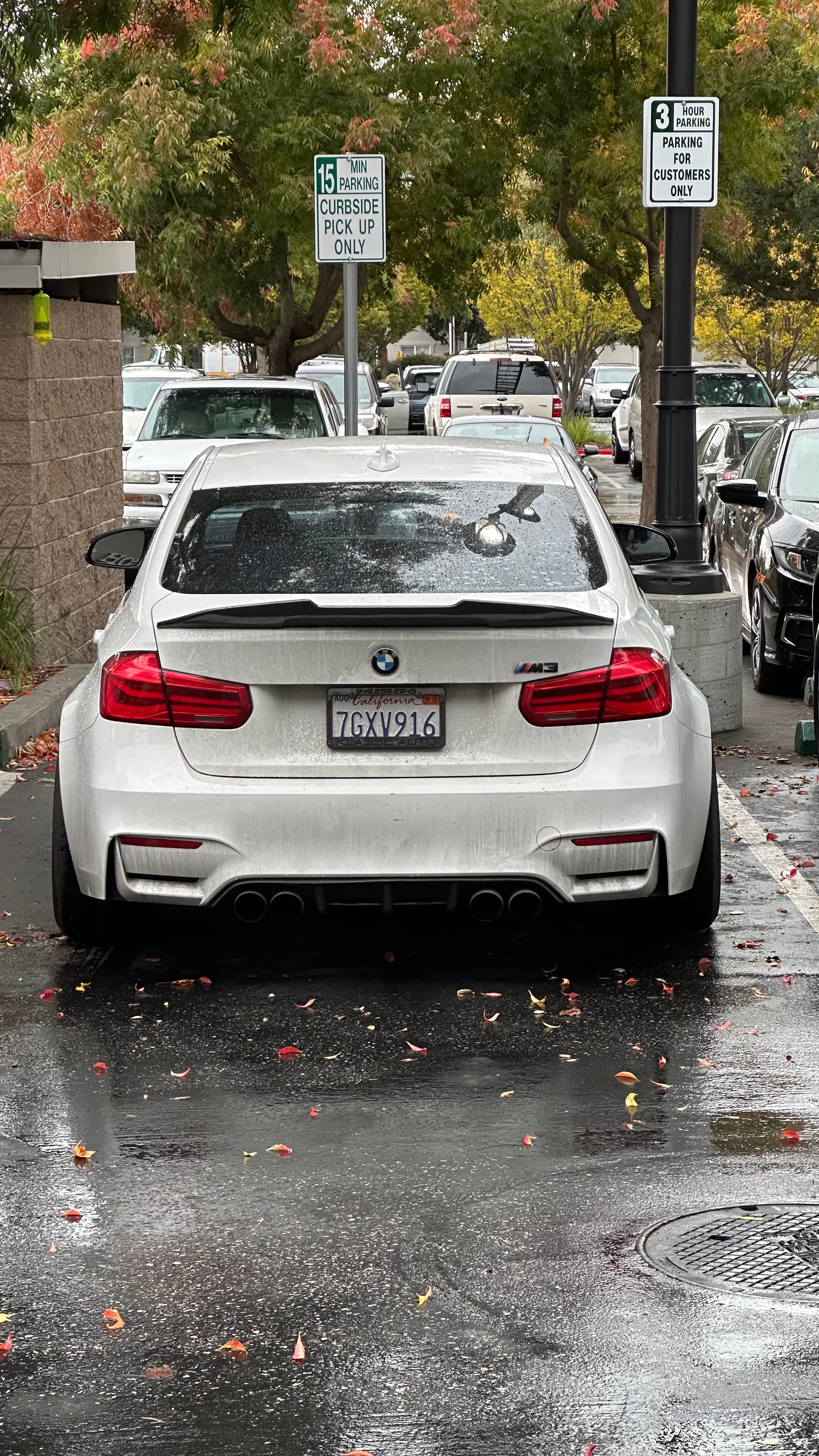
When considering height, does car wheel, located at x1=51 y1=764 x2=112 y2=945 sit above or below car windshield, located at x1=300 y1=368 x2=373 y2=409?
above

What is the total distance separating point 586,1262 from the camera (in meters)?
4.14

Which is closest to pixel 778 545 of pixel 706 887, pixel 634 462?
pixel 706 887

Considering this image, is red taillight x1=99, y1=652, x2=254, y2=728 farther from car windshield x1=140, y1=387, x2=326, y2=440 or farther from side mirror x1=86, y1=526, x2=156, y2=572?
car windshield x1=140, y1=387, x2=326, y2=440

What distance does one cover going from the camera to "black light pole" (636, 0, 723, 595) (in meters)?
11.1

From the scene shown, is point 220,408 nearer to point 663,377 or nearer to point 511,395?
point 663,377

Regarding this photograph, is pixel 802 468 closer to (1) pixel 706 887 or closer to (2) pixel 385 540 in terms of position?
(1) pixel 706 887

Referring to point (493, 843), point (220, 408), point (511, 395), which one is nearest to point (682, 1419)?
point (493, 843)

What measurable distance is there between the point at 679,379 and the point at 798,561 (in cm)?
147

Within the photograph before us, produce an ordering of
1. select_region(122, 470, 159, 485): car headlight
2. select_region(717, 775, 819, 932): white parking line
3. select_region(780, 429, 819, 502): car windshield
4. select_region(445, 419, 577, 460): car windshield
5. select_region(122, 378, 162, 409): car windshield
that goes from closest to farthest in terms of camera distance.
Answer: select_region(717, 775, 819, 932): white parking line, select_region(780, 429, 819, 502): car windshield, select_region(122, 470, 159, 485): car headlight, select_region(445, 419, 577, 460): car windshield, select_region(122, 378, 162, 409): car windshield

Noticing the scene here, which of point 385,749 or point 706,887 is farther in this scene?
point 706,887

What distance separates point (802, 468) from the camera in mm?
13180

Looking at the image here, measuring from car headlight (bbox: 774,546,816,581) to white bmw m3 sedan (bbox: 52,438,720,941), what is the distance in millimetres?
5967

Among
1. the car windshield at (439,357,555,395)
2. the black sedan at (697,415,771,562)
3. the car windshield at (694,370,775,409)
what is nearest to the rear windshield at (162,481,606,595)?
the black sedan at (697,415,771,562)

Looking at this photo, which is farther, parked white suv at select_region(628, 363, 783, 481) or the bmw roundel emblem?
parked white suv at select_region(628, 363, 783, 481)
